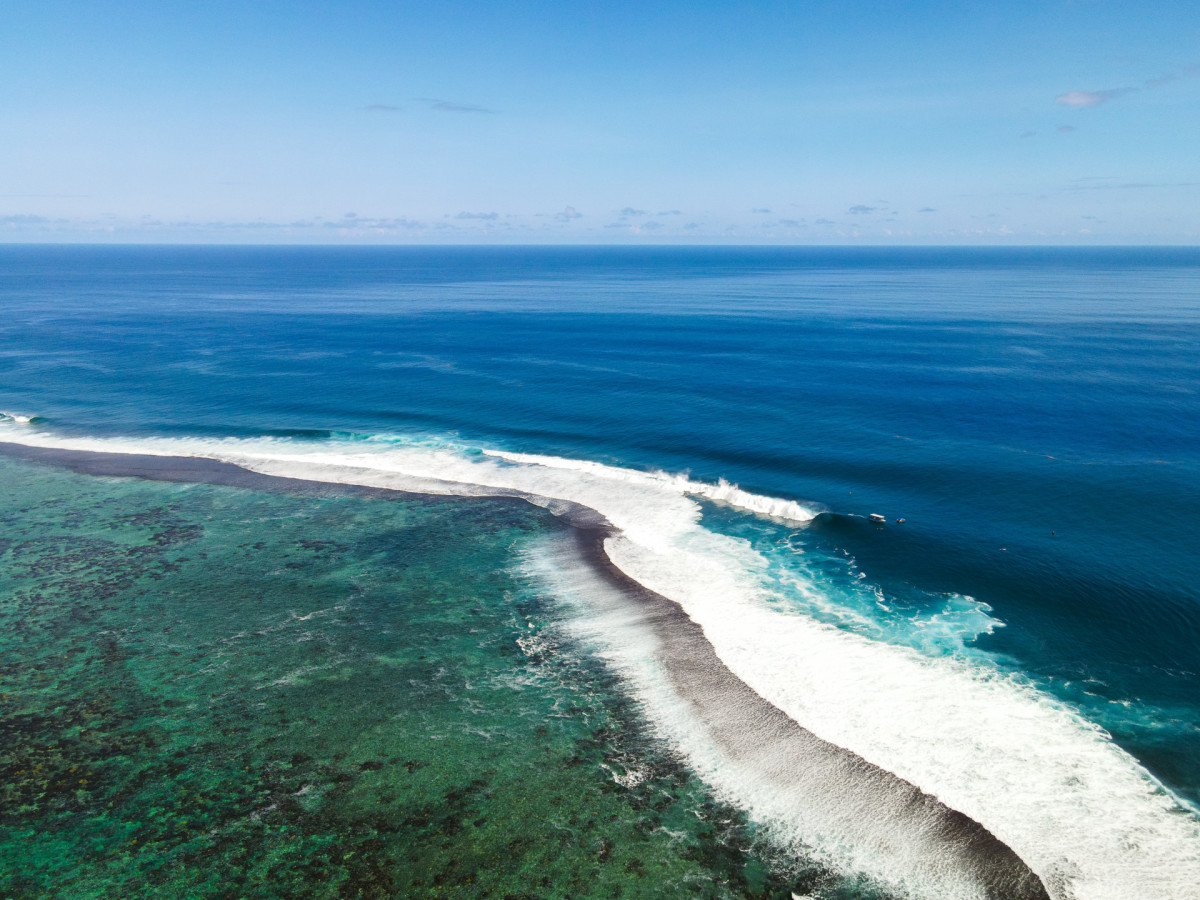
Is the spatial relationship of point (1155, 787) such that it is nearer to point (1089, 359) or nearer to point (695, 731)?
point (695, 731)

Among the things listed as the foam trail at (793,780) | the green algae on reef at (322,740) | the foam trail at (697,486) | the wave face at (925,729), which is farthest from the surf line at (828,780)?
the foam trail at (697,486)

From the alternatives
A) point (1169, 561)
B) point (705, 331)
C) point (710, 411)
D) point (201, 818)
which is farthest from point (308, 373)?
point (1169, 561)

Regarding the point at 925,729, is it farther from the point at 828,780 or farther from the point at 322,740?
the point at 322,740

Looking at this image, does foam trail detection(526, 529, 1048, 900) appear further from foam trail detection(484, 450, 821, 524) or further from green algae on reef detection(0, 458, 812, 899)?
foam trail detection(484, 450, 821, 524)

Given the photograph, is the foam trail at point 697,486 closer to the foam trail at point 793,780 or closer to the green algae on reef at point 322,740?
the green algae on reef at point 322,740

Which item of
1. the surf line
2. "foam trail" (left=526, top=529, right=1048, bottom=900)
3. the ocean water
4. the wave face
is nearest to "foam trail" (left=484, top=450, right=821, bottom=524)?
the ocean water

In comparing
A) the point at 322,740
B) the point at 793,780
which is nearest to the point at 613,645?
the point at 793,780
